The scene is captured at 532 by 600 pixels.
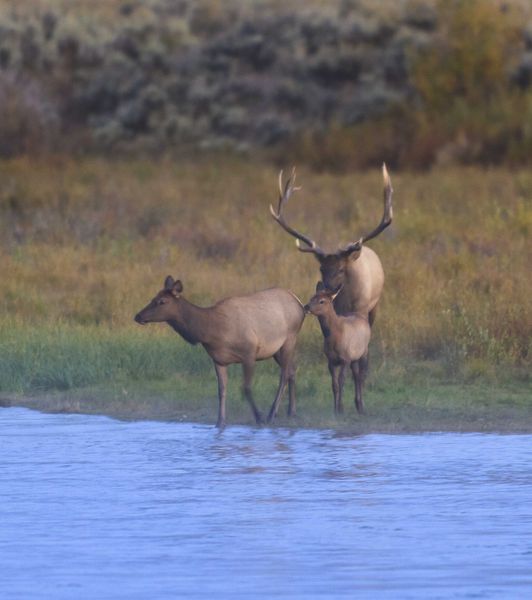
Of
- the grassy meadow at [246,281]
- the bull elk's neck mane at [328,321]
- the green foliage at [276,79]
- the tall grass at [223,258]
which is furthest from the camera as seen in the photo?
the green foliage at [276,79]

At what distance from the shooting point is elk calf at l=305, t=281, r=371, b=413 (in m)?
13.4

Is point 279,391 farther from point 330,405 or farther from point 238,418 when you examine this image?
point 330,405

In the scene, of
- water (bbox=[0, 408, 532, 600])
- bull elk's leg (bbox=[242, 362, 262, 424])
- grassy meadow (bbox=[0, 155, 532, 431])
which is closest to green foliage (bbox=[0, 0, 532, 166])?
grassy meadow (bbox=[0, 155, 532, 431])

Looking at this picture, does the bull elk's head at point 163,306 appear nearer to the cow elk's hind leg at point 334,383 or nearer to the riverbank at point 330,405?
the riverbank at point 330,405

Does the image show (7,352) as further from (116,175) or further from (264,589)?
(116,175)

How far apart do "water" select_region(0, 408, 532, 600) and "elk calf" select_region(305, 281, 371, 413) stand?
91 cm

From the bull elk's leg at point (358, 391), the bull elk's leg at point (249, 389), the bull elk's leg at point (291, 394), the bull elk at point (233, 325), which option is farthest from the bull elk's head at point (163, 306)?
the bull elk's leg at point (358, 391)

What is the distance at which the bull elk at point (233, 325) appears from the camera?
42.7ft

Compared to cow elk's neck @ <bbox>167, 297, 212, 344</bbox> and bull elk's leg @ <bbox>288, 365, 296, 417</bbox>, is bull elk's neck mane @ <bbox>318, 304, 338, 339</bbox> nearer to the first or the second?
bull elk's leg @ <bbox>288, 365, 296, 417</bbox>

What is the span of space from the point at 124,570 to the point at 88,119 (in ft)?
115

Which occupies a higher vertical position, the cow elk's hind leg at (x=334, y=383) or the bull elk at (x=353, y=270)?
the bull elk at (x=353, y=270)

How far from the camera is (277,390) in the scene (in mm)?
13828

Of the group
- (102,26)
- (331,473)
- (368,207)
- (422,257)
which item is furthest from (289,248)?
(102,26)

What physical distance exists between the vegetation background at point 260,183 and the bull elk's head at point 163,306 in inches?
35.7
